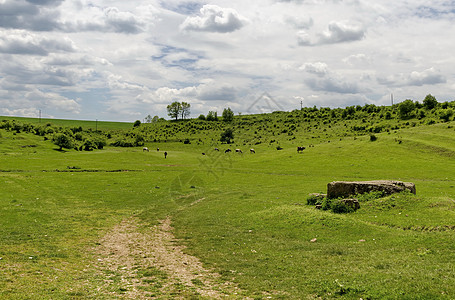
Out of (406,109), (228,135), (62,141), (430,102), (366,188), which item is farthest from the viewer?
(430,102)

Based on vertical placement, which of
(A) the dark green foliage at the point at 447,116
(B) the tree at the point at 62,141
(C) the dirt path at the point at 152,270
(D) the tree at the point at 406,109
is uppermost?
(D) the tree at the point at 406,109

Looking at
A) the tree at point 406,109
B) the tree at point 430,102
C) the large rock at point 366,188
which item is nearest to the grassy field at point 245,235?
the large rock at point 366,188

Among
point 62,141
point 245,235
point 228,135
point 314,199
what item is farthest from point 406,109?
point 62,141

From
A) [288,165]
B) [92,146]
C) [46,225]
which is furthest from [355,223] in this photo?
[92,146]

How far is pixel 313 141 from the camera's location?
335ft

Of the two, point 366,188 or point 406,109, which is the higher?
point 406,109

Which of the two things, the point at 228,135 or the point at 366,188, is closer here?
the point at 366,188

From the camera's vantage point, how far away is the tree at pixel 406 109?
106 metres

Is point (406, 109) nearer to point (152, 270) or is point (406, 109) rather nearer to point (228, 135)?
point (228, 135)

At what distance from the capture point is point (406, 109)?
107250 mm

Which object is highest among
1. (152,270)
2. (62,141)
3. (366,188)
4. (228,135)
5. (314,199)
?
(228,135)

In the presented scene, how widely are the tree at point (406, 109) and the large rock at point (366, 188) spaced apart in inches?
3750

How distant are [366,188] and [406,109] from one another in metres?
98.3

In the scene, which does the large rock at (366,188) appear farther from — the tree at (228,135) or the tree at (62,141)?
the tree at (62,141)
